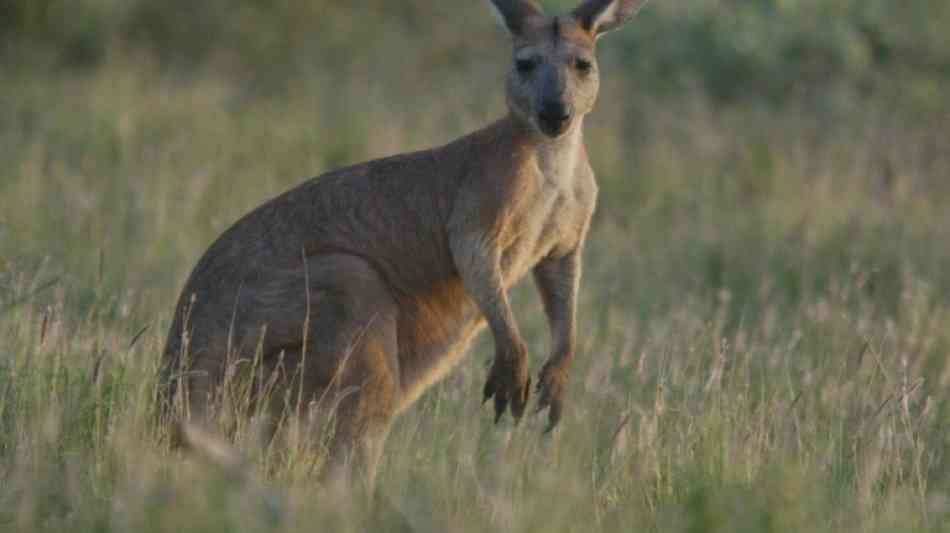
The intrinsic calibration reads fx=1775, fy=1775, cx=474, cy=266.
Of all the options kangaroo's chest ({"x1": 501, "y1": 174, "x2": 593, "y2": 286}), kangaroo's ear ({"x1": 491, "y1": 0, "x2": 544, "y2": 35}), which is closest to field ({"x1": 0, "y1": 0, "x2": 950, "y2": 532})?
kangaroo's chest ({"x1": 501, "y1": 174, "x2": 593, "y2": 286})

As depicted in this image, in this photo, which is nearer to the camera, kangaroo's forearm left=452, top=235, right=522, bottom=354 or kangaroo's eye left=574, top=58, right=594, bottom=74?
kangaroo's forearm left=452, top=235, right=522, bottom=354

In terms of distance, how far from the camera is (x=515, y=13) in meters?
6.36

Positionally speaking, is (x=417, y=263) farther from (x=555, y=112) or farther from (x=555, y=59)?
(x=555, y=59)

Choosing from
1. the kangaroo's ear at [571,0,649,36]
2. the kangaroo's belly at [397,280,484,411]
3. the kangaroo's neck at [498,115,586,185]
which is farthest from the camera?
the kangaroo's ear at [571,0,649,36]

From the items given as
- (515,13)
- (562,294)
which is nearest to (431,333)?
(562,294)

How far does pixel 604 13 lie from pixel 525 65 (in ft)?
1.22

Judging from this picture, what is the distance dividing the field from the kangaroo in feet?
0.71

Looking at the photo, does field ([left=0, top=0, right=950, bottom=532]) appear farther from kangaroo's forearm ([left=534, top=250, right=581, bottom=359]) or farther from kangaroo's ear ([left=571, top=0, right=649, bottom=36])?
kangaroo's ear ([left=571, top=0, right=649, bottom=36])

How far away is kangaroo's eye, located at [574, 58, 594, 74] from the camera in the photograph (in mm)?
6172

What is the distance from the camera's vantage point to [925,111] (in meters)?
13.7

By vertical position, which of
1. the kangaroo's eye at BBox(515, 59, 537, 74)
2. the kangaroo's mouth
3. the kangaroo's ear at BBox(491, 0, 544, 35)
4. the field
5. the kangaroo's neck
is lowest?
the field

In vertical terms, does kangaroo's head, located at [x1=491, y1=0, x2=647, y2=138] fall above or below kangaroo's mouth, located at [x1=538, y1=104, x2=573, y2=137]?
above

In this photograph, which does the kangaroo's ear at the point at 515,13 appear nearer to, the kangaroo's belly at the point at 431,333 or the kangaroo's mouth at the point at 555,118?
the kangaroo's mouth at the point at 555,118

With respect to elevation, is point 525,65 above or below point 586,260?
above
